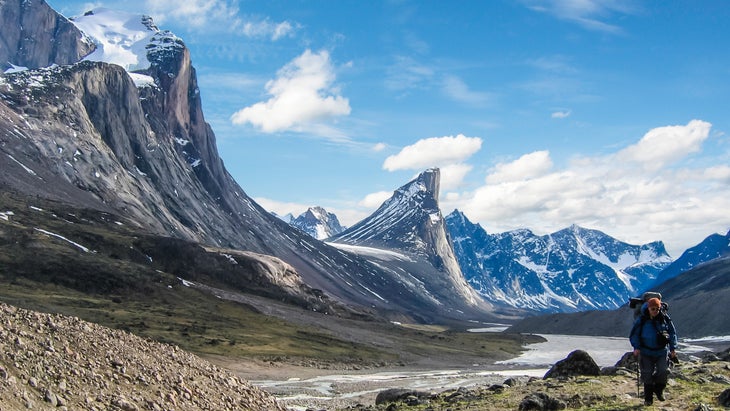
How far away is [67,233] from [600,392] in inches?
7432

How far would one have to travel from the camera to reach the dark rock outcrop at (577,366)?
134 feet

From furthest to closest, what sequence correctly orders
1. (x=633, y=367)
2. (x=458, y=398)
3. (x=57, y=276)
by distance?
(x=57, y=276), (x=633, y=367), (x=458, y=398)

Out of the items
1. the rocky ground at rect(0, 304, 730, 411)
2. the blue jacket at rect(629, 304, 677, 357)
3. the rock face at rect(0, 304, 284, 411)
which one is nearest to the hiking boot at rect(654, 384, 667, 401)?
the rocky ground at rect(0, 304, 730, 411)

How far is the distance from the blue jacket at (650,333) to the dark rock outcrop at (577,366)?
18876mm

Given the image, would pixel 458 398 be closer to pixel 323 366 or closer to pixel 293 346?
pixel 323 366

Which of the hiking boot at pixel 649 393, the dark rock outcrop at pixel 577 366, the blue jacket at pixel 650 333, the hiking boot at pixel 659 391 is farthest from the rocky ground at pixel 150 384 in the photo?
the dark rock outcrop at pixel 577 366

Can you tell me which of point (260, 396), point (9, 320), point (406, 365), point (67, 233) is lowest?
point (406, 365)

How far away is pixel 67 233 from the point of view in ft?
627

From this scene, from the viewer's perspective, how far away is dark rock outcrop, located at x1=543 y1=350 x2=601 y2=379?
40.8 meters

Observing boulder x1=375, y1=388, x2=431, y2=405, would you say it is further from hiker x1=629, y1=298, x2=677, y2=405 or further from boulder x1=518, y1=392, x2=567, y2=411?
hiker x1=629, y1=298, x2=677, y2=405

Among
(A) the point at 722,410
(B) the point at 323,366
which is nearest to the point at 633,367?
(A) the point at 722,410

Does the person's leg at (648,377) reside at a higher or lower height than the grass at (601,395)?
higher

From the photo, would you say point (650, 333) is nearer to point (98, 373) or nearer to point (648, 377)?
point (648, 377)

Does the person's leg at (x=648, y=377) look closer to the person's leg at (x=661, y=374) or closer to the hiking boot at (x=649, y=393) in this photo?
the hiking boot at (x=649, y=393)
